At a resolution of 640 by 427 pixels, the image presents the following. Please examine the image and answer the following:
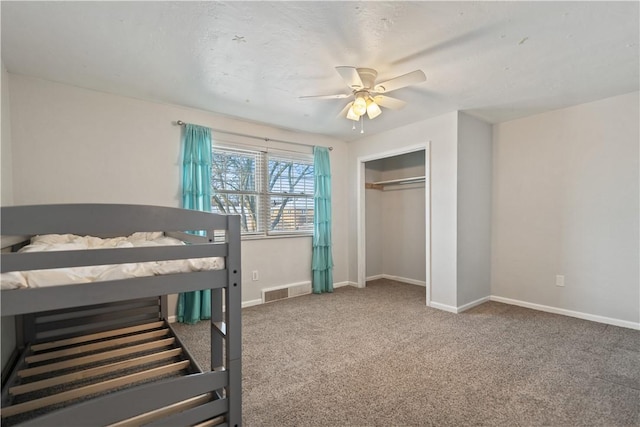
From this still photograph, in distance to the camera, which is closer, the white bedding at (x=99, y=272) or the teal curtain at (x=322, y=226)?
the white bedding at (x=99, y=272)

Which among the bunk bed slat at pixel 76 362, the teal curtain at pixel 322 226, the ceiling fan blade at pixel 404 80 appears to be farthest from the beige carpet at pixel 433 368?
the ceiling fan blade at pixel 404 80

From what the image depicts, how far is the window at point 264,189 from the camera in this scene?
359 centimetres

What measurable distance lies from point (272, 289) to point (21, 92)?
309 cm

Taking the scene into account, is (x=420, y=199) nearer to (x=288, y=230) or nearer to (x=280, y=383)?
(x=288, y=230)

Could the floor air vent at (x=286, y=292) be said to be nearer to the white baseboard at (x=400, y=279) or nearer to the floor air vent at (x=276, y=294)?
the floor air vent at (x=276, y=294)

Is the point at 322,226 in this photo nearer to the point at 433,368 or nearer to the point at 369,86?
the point at 369,86

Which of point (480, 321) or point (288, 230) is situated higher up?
point (288, 230)

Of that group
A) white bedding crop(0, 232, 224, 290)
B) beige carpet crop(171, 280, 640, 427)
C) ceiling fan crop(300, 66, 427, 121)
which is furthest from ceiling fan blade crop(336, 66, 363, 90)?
beige carpet crop(171, 280, 640, 427)

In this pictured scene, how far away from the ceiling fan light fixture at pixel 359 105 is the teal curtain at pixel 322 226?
1778mm

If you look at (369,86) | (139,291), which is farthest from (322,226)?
(139,291)

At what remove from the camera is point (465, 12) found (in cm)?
172

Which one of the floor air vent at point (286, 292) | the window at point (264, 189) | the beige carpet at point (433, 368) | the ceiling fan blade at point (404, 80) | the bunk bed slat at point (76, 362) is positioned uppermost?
the ceiling fan blade at point (404, 80)

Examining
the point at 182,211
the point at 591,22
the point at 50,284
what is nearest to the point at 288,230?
the point at 182,211

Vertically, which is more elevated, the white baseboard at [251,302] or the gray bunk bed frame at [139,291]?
the gray bunk bed frame at [139,291]
